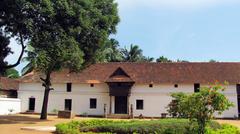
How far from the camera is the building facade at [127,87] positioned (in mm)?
37969

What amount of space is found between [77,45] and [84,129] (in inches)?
351

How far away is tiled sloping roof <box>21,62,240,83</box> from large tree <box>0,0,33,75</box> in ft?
53.8

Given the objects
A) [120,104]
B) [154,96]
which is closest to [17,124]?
[120,104]

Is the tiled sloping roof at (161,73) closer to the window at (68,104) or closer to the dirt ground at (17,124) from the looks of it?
the window at (68,104)

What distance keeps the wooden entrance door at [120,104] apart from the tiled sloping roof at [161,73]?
8.37 feet

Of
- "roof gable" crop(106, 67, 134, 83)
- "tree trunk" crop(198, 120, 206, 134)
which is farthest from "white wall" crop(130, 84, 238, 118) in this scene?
"tree trunk" crop(198, 120, 206, 134)

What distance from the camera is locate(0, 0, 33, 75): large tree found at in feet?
70.2

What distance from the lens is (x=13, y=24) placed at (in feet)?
73.0

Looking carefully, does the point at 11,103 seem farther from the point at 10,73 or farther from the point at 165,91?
the point at 10,73

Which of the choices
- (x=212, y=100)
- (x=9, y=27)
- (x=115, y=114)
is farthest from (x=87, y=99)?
(x=212, y=100)

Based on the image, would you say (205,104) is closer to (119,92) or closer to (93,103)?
(119,92)

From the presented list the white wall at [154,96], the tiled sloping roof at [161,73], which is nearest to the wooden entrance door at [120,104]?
the white wall at [154,96]

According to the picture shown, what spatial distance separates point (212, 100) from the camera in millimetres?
12727

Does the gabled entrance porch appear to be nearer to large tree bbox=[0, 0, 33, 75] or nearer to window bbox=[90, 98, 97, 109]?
window bbox=[90, 98, 97, 109]
